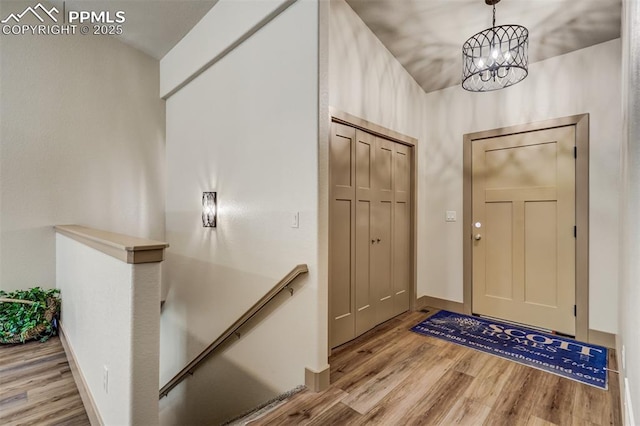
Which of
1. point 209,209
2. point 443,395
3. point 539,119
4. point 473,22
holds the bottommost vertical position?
point 443,395

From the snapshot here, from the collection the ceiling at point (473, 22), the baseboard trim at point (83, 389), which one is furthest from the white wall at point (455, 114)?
the baseboard trim at point (83, 389)

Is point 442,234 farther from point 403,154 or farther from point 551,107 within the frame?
point 551,107

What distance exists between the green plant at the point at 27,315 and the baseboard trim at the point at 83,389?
37 centimetres

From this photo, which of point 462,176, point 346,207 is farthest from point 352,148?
point 462,176

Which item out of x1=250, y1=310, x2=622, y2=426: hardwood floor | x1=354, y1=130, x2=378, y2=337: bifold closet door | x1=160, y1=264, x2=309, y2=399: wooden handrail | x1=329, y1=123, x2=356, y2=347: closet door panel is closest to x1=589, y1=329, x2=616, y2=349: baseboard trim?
x1=250, y1=310, x2=622, y2=426: hardwood floor

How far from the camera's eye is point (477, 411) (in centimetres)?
189

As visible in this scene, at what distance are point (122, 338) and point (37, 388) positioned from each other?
4.33 ft

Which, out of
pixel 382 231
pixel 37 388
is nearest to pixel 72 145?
pixel 37 388

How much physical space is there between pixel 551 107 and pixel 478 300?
2.18 metres

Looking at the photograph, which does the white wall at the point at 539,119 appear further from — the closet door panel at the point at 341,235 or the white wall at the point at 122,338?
the white wall at the point at 122,338

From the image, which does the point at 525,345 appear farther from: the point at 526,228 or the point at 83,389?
the point at 83,389

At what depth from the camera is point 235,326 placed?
8.74 ft

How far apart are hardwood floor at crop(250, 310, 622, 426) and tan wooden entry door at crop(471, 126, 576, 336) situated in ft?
2.44

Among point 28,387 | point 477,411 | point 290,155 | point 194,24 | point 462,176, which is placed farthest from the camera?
point 462,176
